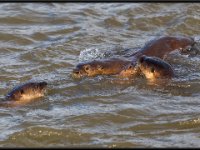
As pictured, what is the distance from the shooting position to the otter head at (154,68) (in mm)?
7223

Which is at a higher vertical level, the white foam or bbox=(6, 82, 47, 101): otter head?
bbox=(6, 82, 47, 101): otter head

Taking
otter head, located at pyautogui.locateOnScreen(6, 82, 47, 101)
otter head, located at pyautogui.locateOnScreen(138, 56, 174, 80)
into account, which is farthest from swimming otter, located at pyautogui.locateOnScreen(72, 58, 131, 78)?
otter head, located at pyautogui.locateOnScreen(6, 82, 47, 101)

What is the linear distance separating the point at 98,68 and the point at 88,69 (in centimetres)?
12

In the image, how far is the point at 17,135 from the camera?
18.9 ft

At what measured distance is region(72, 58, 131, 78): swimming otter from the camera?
24.7 feet

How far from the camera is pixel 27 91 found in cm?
670

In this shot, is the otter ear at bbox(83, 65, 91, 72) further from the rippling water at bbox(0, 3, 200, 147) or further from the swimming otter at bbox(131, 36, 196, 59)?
the swimming otter at bbox(131, 36, 196, 59)

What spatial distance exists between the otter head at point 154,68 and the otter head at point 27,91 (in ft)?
3.95

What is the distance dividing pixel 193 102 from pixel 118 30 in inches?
160

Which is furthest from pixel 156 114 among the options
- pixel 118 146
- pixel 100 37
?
pixel 100 37

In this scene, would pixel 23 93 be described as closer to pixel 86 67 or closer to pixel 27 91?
pixel 27 91

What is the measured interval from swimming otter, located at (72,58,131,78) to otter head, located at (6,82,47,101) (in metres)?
0.77

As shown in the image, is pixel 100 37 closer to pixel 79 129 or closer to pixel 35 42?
pixel 35 42

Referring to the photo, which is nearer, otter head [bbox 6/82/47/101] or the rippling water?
the rippling water
